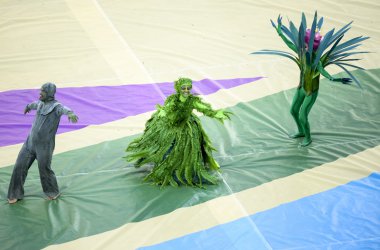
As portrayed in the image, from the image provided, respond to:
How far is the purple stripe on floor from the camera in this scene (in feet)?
21.2

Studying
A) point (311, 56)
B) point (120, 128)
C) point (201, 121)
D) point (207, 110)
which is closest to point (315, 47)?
point (311, 56)

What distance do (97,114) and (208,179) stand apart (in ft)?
6.55

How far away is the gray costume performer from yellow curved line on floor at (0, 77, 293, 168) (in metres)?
0.76

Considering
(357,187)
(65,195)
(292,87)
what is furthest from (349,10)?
(65,195)

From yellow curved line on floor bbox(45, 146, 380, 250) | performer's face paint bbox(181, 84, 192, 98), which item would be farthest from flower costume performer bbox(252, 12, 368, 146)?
performer's face paint bbox(181, 84, 192, 98)

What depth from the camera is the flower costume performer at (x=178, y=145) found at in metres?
5.17

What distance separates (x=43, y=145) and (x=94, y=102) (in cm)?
215

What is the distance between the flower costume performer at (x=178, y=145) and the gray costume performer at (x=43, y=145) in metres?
0.81

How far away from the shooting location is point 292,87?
736 centimetres

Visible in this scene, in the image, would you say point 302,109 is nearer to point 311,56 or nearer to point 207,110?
point 311,56

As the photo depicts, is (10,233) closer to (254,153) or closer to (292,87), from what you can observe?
(254,153)

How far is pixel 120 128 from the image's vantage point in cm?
644

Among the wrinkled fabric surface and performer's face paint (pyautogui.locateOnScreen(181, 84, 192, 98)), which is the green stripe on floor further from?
performer's face paint (pyautogui.locateOnScreen(181, 84, 192, 98))

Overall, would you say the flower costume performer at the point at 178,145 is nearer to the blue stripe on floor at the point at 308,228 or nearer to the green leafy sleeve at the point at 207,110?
the green leafy sleeve at the point at 207,110
